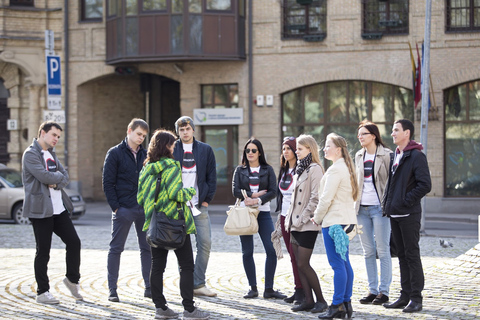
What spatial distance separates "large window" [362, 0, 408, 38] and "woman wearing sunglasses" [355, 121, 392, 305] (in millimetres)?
16313

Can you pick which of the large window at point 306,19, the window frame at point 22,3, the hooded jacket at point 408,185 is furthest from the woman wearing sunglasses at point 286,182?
the window frame at point 22,3

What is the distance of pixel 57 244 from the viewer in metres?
14.5

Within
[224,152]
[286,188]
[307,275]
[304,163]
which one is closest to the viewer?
[307,275]

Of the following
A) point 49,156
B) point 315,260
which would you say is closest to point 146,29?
point 315,260

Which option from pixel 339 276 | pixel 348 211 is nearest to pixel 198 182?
pixel 348 211

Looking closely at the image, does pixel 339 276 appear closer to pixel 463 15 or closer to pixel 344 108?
pixel 344 108

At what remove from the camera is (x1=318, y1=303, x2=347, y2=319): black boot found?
7672 mm

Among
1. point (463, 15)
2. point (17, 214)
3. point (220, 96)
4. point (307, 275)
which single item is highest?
point (463, 15)

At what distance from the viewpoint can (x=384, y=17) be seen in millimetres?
24500

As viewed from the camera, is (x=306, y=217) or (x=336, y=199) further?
(x=306, y=217)

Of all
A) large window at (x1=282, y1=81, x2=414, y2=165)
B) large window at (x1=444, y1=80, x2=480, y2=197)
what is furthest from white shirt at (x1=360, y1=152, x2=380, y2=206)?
large window at (x1=444, y1=80, x2=480, y2=197)

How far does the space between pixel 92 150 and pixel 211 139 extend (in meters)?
4.97

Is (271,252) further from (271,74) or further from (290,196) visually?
(271,74)

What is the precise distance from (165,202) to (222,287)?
2.32 metres
